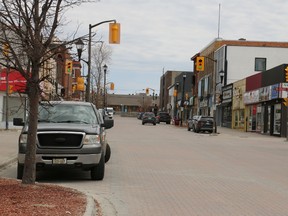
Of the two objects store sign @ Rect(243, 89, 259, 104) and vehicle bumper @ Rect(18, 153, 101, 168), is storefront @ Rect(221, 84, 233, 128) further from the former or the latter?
vehicle bumper @ Rect(18, 153, 101, 168)

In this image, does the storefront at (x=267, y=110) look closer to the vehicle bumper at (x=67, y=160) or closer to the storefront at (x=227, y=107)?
the storefront at (x=227, y=107)

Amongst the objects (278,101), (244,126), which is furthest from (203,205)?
(244,126)

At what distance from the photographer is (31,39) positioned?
8.00 m

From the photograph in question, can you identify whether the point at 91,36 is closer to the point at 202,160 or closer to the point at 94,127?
the point at 94,127

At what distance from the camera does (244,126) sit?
48.4m

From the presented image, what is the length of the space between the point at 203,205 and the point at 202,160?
27.7ft

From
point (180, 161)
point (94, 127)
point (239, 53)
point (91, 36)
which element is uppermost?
point (239, 53)

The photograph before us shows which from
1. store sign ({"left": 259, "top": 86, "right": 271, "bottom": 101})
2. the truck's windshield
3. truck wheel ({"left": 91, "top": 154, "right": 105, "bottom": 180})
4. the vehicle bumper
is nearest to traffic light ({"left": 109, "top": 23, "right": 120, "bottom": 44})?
the truck's windshield

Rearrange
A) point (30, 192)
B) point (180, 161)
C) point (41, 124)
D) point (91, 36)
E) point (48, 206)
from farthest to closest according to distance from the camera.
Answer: point (180, 161)
point (41, 124)
point (91, 36)
point (30, 192)
point (48, 206)

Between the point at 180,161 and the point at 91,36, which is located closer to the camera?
the point at 91,36

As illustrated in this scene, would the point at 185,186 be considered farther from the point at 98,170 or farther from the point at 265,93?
the point at 265,93

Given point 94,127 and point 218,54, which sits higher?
point 218,54

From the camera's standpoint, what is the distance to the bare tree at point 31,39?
800cm

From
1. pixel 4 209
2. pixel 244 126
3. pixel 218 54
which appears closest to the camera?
pixel 4 209
